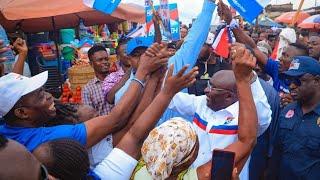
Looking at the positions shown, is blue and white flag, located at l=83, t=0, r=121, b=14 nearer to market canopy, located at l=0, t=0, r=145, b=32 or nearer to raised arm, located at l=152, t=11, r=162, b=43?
raised arm, located at l=152, t=11, r=162, b=43

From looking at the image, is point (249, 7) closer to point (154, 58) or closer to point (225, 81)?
point (225, 81)

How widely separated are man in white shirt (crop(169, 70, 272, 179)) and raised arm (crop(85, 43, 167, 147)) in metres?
0.51

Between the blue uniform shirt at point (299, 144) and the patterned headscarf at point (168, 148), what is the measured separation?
1.77 metres

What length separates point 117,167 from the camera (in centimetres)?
193

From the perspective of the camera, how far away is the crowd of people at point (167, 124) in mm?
1665

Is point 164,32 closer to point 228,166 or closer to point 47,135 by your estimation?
point 47,135

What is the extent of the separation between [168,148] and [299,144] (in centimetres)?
196

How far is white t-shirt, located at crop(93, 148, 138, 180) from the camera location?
6.24ft

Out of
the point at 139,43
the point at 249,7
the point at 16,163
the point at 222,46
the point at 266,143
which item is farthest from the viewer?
the point at 222,46

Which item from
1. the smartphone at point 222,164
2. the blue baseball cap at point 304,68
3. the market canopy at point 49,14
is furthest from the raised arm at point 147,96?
the market canopy at point 49,14

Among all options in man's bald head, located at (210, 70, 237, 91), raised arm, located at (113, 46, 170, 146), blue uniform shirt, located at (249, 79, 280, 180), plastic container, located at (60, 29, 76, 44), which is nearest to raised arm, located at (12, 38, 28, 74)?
raised arm, located at (113, 46, 170, 146)

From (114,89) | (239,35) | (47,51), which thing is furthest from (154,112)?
(47,51)

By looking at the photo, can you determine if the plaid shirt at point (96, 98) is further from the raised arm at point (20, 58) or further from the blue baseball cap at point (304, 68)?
the blue baseball cap at point (304, 68)

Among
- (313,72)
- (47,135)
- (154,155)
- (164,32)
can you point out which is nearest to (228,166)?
(154,155)
